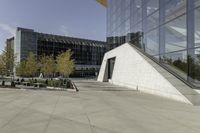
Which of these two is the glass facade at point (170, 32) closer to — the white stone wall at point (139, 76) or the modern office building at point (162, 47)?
the modern office building at point (162, 47)

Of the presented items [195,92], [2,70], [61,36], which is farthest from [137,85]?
[61,36]

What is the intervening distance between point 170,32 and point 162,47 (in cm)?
186

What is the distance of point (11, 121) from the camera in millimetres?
8617

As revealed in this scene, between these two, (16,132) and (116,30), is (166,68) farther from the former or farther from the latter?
(116,30)

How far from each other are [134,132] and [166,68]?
13.7m

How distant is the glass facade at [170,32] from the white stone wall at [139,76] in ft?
4.45

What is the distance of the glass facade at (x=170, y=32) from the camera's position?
1603 cm

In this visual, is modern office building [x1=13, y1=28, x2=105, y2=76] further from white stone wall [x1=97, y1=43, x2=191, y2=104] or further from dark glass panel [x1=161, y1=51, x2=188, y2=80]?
dark glass panel [x1=161, y1=51, x2=188, y2=80]

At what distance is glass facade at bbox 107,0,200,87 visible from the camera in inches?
631

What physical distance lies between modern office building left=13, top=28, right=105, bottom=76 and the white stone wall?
178 ft

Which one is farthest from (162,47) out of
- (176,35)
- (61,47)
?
(61,47)

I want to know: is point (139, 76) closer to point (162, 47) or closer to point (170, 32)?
point (162, 47)

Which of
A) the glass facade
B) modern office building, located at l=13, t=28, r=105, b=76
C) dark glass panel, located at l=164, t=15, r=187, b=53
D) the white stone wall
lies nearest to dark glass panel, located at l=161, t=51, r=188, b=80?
the glass facade

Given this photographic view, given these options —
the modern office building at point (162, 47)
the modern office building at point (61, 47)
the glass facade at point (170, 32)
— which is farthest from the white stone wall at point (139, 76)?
the modern office building at point (61, 47)
